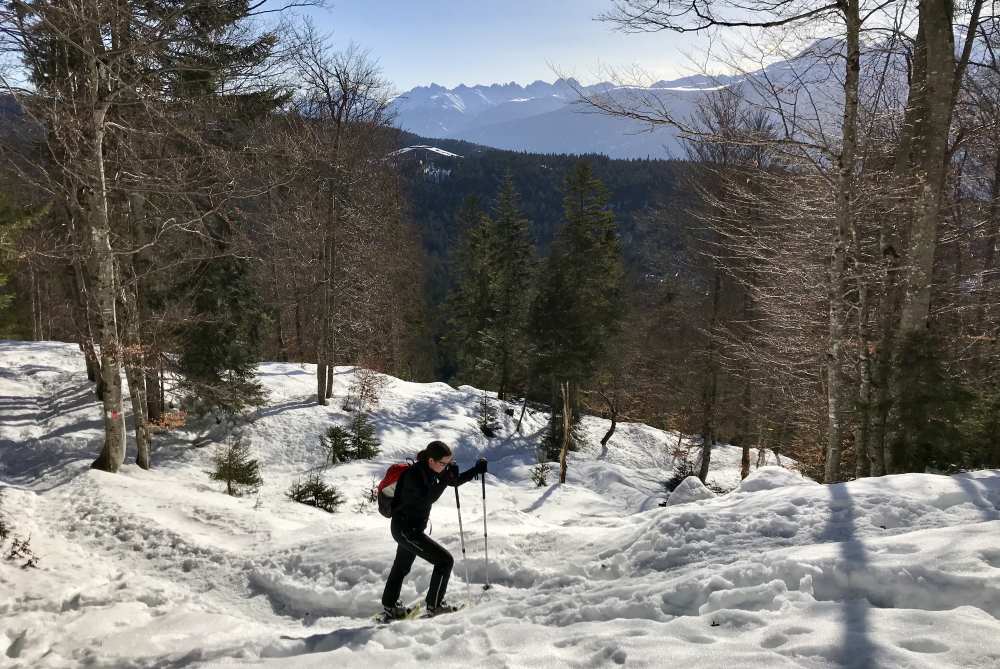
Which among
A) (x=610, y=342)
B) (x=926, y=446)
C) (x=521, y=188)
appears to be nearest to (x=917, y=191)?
(x=926, y=446)

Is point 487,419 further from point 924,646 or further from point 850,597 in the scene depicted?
point 924,646

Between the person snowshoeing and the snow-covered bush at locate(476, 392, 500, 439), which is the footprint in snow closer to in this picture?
the person snowshoeing

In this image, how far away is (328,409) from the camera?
65.6 ft

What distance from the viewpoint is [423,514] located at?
552 centimetres

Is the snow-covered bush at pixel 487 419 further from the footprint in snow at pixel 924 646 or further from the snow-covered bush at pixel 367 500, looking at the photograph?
the footprint in snow at pixel 924 646

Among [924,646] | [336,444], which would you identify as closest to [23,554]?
[924,646]

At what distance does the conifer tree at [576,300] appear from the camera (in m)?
23.8

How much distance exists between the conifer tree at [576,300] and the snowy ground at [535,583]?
43.1 feet

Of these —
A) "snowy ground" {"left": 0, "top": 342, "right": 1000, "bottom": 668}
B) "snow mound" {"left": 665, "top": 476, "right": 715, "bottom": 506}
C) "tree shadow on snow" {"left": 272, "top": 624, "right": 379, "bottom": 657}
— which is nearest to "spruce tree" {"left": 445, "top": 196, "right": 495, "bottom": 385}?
"snow mound" {"left": 665, "top": 476, "right": 715, "bottom": 506}

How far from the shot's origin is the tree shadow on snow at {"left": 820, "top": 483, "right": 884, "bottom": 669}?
11.0 feet

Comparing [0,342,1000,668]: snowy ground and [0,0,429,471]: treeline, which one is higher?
[0,0,429,471]: treeline

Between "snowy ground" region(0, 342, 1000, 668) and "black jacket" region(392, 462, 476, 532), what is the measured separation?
880mm

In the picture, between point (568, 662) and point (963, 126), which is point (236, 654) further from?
point (963, 126)

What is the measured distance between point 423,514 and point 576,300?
19.4m
